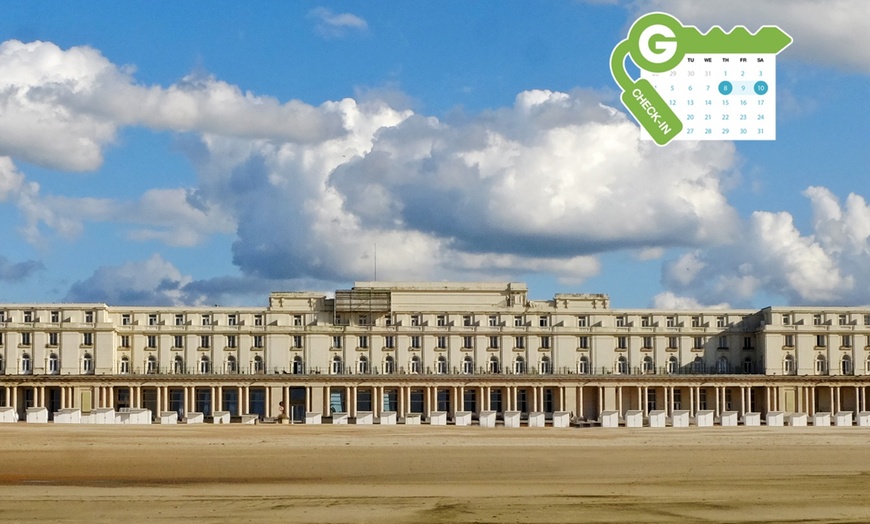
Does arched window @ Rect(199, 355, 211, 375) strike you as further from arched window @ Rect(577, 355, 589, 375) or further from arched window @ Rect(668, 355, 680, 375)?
arched window @ Rect(668, 355, 680, 375)

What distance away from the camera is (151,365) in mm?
112562

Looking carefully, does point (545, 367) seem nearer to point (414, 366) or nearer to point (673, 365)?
point (414, 366)

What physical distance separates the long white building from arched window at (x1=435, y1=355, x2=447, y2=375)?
3.2 inches

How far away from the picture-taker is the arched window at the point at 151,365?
112 m

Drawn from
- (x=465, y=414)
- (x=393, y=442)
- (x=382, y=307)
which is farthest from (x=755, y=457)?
(x=382, y=307)

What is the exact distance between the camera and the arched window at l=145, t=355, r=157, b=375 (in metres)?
112

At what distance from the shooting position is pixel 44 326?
111 metres

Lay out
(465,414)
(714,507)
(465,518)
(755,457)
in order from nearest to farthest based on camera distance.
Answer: (465,518) < (714,507) < (755,457) < (465,414)

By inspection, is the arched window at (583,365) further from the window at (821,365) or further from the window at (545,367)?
the window at (821,365)

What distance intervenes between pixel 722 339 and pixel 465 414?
38.6 m

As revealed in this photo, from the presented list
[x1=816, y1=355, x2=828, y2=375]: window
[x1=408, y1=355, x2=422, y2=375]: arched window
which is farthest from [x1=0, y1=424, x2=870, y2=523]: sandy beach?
[x1=816, y1=355, x2=828, y2=375]: window

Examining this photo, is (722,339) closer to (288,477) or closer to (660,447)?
(660,447)

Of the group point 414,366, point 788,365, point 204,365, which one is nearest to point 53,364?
point 204,365

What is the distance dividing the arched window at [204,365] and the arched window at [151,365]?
3769mm
